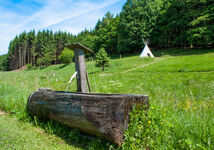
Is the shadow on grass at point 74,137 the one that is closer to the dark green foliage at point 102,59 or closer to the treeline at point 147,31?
the dark green foliage at point 102,59

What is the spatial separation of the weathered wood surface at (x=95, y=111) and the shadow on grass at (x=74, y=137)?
107 mm

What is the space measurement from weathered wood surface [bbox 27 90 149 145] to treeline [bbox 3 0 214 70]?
95.9 feet

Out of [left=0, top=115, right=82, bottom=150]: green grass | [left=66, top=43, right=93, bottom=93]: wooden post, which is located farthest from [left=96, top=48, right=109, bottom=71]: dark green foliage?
[left=0, top=115, right=82, bottom=150]: green grass

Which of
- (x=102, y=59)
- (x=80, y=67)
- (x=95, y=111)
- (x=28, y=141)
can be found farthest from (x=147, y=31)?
(x=28, y=141)

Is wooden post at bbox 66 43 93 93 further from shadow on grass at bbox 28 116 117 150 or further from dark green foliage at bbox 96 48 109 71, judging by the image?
dark green foliage at bbox 96 48 109 71

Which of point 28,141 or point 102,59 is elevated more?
point 102,59

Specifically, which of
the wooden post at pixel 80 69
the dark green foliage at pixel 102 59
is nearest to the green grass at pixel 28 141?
the wooden post at pixel 80 69

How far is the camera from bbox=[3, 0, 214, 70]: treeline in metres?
27.2

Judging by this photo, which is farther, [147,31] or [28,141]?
[147,31]

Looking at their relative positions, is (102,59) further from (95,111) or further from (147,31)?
(147,31)

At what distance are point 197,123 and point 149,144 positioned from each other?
2.80 feet

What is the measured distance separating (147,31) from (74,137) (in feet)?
130

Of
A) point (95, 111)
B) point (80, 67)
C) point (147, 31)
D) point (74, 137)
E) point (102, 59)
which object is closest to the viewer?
point (95, 111)

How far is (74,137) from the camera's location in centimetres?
263
